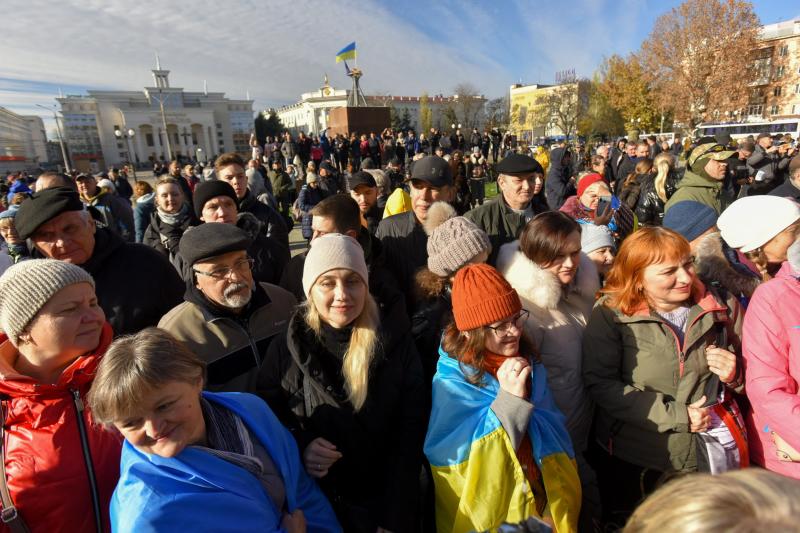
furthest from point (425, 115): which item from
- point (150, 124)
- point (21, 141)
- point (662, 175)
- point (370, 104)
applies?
point (662, 175)

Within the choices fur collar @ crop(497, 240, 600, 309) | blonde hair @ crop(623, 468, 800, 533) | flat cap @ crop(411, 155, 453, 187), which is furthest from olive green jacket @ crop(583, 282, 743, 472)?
flat cap @ crop(411, 155, 453, 187)

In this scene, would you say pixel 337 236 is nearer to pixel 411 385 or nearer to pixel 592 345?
pixel 411 385

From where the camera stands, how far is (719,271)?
7.76 ft

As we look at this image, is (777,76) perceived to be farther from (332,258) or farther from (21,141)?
(21,141)

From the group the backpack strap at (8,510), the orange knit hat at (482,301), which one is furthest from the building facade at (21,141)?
the orange knit hat at (482,301)

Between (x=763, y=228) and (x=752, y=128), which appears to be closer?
(x=763, y=228)

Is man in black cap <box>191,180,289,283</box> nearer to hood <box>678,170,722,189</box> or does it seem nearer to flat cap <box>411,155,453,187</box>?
flat cap <box>411,155,453,187</box>

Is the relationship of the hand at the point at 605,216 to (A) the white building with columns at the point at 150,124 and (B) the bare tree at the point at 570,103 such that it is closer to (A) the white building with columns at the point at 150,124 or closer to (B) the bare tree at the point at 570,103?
(B) the bare tree at the point at 570,103

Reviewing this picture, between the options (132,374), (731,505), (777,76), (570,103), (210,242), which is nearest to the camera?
(731,505)

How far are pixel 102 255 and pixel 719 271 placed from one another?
380 centimetres

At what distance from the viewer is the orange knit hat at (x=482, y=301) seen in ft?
5.93

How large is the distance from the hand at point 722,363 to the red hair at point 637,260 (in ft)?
1.17

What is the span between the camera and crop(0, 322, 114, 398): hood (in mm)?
1471

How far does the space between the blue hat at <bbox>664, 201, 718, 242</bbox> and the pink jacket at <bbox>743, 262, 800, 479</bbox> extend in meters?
1.59
